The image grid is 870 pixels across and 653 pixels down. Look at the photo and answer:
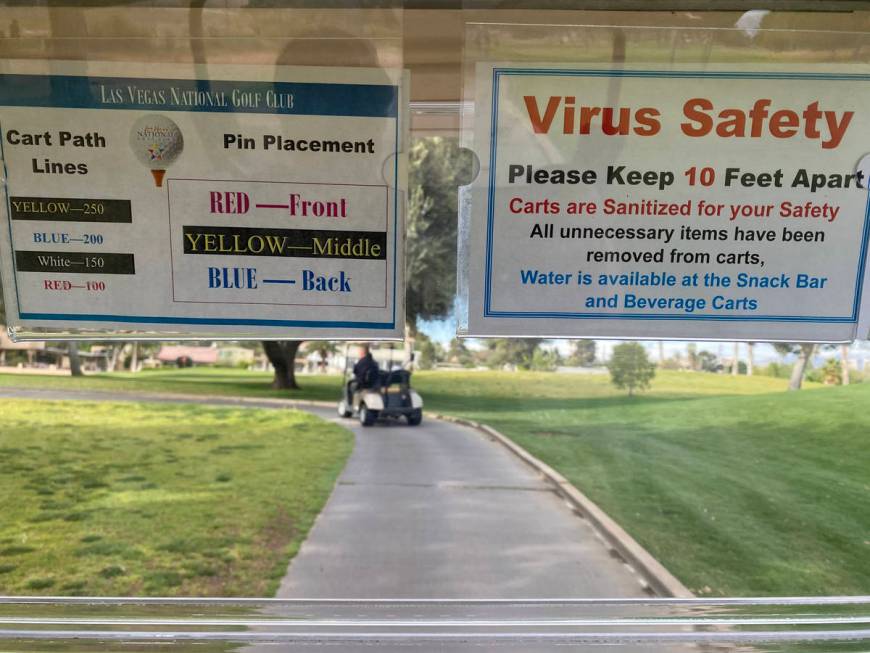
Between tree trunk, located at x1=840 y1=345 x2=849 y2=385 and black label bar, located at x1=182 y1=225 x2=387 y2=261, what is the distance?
1142 millimetres

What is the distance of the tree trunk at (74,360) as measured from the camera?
1348 millimetres

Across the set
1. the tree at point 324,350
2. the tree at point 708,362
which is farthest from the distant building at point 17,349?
the tree at point 708,362

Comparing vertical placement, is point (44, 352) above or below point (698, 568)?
above

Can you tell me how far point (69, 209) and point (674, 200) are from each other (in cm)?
127

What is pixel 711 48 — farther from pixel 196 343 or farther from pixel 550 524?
pixel 550 524

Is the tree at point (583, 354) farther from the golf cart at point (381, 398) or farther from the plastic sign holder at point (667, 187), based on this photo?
the golf cart at point (381, 398)

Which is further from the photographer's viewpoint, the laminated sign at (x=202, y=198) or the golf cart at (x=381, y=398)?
the golf cart at (x=381, y=398)

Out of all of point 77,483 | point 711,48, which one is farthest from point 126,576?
point 711,48

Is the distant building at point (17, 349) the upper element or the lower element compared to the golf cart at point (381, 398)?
upper

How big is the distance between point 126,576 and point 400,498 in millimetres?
1152

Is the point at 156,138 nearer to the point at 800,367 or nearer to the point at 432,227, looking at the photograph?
the point at 432,227

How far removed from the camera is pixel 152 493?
6.98ft

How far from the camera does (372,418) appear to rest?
1883 millimetres

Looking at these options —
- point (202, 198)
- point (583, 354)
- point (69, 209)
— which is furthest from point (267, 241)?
point (583, 354)
